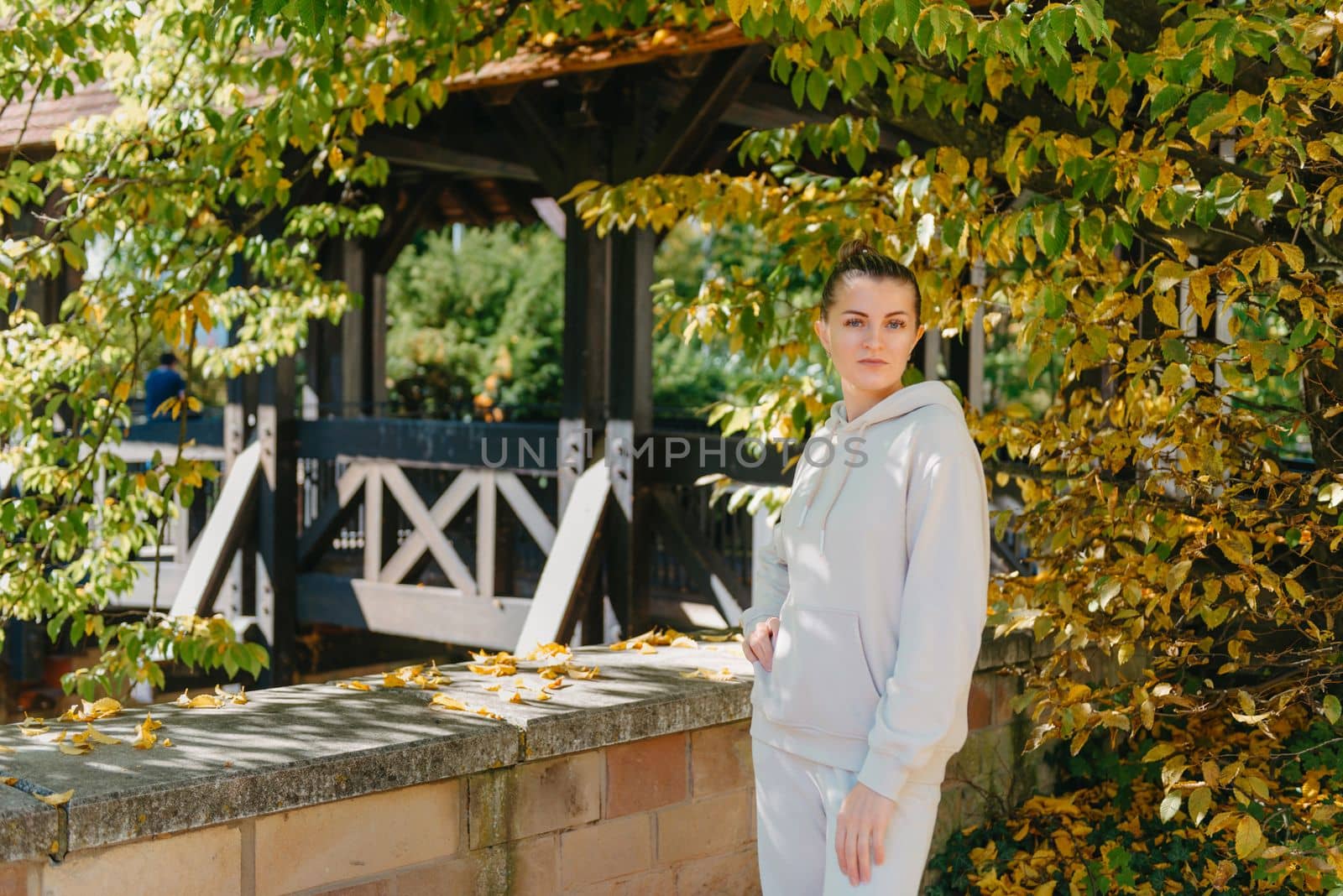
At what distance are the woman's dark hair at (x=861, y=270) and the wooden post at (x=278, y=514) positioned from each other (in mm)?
6933

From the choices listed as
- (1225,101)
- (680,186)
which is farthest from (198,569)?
(1225,101)

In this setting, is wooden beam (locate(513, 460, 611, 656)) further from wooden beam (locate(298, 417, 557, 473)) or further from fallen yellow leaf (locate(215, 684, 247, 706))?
fallen yellow leaf (locate(215, 684, 247, 706))

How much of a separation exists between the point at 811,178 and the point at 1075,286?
4.20 ft

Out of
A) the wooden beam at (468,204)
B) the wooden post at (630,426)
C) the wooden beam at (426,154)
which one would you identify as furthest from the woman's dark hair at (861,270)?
the wooden beam at (468,204)

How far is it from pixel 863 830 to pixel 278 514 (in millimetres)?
7196

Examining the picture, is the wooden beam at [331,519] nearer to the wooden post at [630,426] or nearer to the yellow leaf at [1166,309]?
the wooden post at [630,426]

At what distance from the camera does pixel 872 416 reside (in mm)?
1890

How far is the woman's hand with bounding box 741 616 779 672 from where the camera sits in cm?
203

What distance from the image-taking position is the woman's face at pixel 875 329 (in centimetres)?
192

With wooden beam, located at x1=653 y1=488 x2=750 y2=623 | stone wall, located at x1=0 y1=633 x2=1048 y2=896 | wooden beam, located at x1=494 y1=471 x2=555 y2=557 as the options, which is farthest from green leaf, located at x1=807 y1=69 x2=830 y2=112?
wooden beam, located at x1=494 y1=471 x2=555 y2=557

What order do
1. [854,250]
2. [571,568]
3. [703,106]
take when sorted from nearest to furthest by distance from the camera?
[854,250]
[703,106]
[571,568]

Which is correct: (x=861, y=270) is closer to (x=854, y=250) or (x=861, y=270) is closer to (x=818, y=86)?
(x=854, y=250)

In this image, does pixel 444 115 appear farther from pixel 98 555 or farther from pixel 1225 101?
pixel 1225 101

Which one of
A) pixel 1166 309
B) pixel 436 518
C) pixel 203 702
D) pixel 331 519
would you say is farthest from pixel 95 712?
pixel 331 519
